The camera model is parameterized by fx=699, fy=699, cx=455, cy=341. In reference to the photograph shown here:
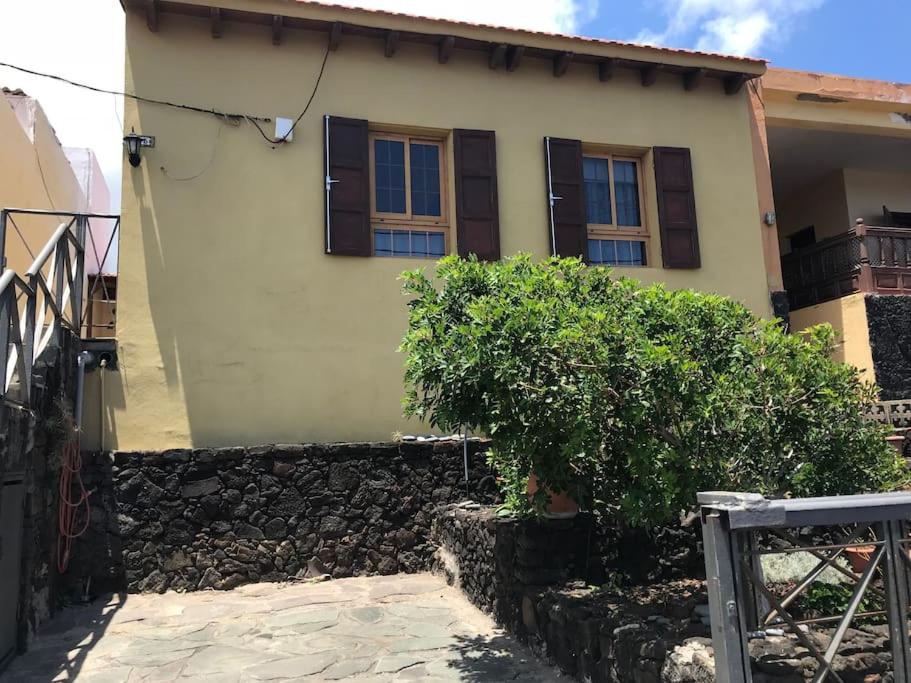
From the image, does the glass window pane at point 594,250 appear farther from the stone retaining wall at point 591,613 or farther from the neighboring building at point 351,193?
the stone retaining wall at point 591,613

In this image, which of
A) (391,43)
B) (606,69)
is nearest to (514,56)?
(606,69)

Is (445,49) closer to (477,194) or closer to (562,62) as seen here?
(562,62)

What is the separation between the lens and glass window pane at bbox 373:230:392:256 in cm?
853

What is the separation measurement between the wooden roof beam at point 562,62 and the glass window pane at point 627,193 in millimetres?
1419

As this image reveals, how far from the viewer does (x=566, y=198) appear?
9.01 m

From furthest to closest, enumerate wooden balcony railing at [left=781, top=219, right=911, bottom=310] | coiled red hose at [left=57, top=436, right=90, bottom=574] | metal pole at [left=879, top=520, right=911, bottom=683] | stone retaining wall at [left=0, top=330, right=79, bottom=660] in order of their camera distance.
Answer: wooden balcony railing at [left=781, top=219, right=911, bottom=310], coiled red hose at [left=57, top=436, right=90, bottom=574], stone retaining wall at [left=0, top=330, right=79, bottom=660], metal pole at [left=879, top=520, right=911, bottom=683]

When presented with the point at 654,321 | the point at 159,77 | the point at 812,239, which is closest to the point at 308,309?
the point at 159,77

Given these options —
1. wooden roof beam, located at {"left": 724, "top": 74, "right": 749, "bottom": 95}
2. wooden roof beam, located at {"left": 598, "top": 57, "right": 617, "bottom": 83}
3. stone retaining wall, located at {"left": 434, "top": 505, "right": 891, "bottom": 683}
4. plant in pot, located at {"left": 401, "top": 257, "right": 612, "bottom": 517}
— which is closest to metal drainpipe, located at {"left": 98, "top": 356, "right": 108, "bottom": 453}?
stone retaining wall, located at {"left": 434, "top": 505, "right": 891, "bottom": 683}

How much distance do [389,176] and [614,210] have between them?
3.06 meters

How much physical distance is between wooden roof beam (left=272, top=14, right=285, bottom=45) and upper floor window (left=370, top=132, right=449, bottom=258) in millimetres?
1529

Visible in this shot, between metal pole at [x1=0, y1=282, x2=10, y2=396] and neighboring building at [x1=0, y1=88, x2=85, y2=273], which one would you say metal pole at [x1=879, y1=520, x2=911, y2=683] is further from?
neighboring building at [x1=0, y1=88, x2=85, y2=273]

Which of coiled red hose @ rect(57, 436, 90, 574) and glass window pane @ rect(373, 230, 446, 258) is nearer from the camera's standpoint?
coiled red hose @ rect(57, 436, 90, 574)

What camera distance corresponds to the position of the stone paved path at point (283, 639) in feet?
16.3

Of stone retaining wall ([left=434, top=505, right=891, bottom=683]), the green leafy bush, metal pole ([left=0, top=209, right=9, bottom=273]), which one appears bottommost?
stone retaining wall ([left=434, top=505, right=891, bottom=683])
